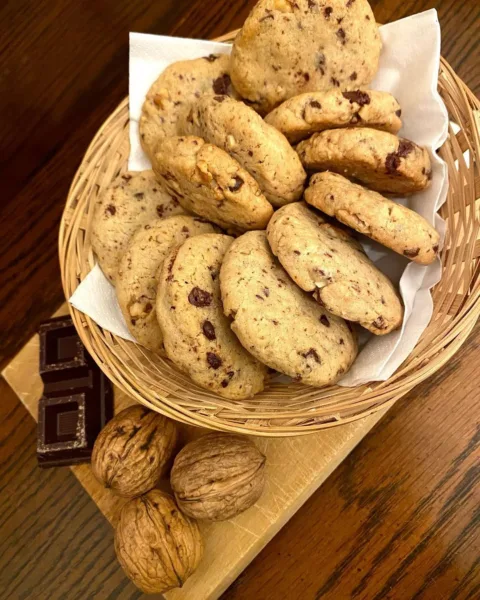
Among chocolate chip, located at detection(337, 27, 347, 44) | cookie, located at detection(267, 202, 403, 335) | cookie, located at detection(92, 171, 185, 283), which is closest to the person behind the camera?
cookie, located at detection(267, 202, 403, 335)

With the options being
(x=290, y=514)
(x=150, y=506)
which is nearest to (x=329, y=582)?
(x=290, y=514)

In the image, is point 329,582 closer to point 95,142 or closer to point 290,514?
point 290,514

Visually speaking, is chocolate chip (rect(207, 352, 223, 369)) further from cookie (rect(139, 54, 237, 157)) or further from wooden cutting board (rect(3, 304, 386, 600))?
cookie (rect(139, 54, 237, 157))

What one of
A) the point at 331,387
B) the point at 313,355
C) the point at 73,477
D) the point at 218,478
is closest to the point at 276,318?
the point at 313,355

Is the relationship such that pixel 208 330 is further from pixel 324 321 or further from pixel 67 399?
pixel 67 399

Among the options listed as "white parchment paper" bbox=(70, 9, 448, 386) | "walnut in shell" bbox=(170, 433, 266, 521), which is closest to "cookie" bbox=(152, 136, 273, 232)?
"white parchment paper" bbox=(70, 9, 448, 386)

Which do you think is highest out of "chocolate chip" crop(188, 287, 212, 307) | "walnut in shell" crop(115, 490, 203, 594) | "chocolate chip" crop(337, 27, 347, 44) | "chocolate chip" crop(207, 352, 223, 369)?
"chocolate chip" crop(337, 27, 347, 44)

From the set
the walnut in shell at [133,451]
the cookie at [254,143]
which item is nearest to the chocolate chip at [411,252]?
the cookie at [254,143]

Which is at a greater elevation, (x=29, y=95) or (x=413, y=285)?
(x=413, y=285)
